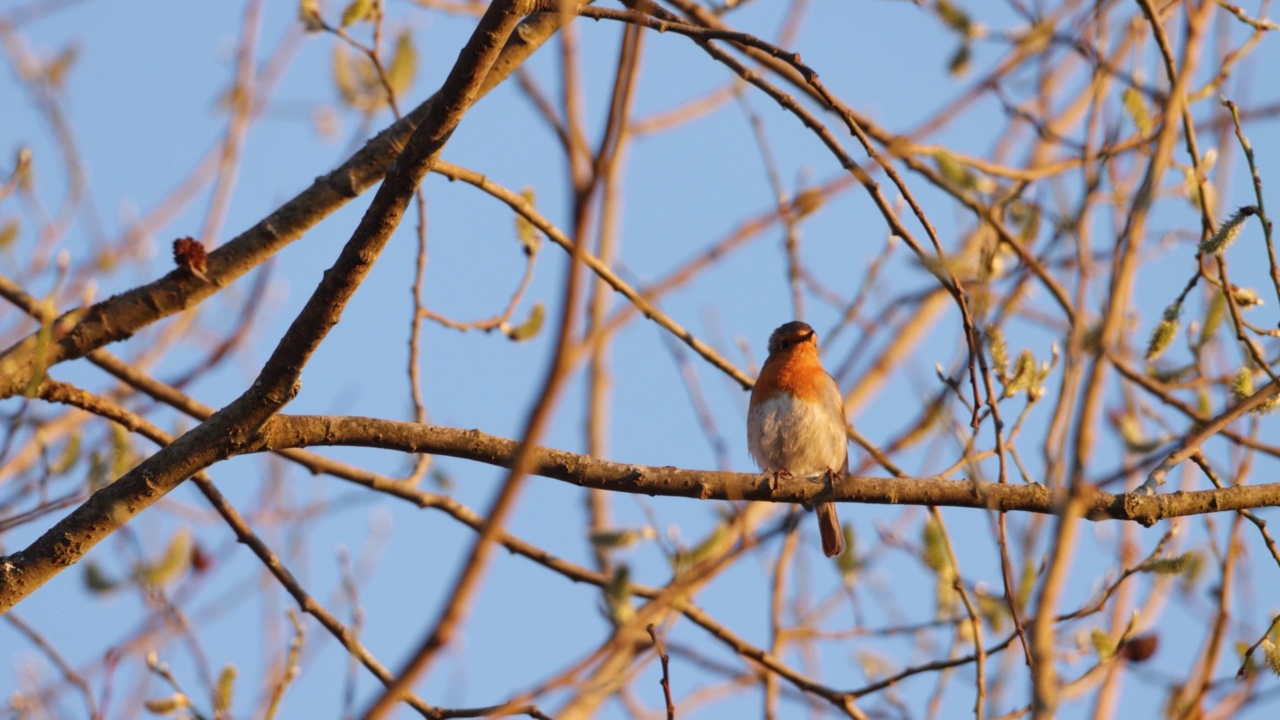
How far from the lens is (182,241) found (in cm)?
464

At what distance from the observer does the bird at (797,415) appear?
279 inches

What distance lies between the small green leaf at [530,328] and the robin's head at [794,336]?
7.80 feet

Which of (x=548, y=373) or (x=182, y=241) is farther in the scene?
(x=182, y=241)

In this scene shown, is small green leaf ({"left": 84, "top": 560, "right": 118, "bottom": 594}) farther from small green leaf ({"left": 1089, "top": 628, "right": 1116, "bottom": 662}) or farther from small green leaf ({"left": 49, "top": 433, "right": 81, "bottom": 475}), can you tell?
small green leaf ({"left": 1089, "top": 628, "right": 1116, "bottom": 662})

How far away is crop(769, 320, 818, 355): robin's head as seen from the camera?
7.49m

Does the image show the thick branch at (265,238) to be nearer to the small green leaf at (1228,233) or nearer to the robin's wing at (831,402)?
the small green leaf at (1228,233)

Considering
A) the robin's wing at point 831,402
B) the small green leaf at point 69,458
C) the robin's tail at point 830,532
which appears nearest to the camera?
the small green leaf at point 69,458

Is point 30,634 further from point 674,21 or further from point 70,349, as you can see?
point 674,21

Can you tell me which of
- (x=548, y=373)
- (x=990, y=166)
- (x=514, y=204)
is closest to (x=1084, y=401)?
(x=548, y=373)

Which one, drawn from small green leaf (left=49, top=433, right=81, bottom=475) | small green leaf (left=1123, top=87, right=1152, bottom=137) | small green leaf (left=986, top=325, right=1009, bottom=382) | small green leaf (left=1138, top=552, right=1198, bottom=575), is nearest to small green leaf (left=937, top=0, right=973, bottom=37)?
small green leaf (left=1123, top=87, right=1152, bottom=137)

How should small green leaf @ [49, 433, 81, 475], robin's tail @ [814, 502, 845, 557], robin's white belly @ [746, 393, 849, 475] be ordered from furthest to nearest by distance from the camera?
robin's tail @ [814, 502, 845, 557], robin's white belly @ [746, 393, 849, 475], small green leaf @ [49, 433, 81, 475]

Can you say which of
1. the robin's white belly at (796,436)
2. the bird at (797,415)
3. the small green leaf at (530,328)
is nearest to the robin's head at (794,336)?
the bird at (797,415)

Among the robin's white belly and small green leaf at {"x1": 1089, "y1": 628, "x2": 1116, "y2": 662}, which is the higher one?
the robin's white belly

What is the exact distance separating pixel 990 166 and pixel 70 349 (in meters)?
3.90
